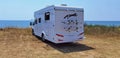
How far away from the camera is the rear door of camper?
38.3ft

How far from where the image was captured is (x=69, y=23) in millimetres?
11961

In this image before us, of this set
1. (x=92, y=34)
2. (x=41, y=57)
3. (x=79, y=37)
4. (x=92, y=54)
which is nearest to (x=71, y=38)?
(x=79, y=37)

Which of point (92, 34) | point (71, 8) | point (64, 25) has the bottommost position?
point (92, 34)

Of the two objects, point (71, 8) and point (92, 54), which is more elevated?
point (71, 8)

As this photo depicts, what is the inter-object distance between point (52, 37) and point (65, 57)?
2.74m

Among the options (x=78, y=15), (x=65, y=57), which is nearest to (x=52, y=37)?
(x=78, y=15)

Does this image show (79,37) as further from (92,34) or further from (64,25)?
(92,34)

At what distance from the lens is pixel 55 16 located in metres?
11.6

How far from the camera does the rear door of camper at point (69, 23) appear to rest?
11680mm

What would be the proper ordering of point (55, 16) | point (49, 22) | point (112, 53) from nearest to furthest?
point (112, 53) → point (55, 16) → point (49, 22)

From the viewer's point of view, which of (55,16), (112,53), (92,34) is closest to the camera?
(112,53)

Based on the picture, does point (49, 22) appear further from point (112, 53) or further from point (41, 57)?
point (112, 53)

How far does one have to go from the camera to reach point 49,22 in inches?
498

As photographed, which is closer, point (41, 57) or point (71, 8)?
point (41, 57)
